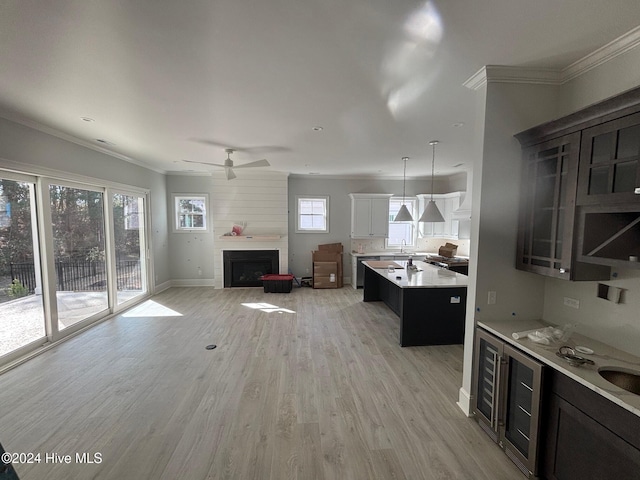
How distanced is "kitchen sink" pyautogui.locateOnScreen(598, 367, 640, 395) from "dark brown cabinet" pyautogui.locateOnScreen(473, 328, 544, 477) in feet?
1.05

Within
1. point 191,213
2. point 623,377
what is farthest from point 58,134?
point 623,377

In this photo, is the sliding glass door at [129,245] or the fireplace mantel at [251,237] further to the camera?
the fireplace mantel at [251,237]

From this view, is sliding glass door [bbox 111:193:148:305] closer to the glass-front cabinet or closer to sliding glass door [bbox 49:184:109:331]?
sliding glass door [bbox 49:184:109:331]

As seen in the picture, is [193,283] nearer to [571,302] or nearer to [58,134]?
[58,134]

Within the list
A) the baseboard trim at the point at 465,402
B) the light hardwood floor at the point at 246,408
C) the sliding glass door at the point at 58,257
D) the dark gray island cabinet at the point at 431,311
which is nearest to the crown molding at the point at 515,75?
the dark gray island cabinet at the point at 431,311

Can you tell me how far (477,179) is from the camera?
226 cm

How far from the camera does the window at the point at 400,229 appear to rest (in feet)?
23.9

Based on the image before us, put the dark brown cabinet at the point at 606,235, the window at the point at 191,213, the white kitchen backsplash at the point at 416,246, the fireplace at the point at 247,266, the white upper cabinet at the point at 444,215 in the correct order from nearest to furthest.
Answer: the dark brown cabinet at the point at 606,235 → the white upper cabinet at the point at 444,215 → the fireplace at the point at 247,266 → the window at the point at 191,213 → the white kitchen backsplash at the point at 416,246

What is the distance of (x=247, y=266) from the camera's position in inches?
267

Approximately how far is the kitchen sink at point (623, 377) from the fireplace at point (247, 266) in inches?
233

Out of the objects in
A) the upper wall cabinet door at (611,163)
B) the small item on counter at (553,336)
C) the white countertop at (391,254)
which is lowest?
the white countertop at (391,254)

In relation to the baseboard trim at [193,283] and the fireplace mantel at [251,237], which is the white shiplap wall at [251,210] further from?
the baseboard trim at [193,283]

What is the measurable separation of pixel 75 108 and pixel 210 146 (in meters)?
1.65

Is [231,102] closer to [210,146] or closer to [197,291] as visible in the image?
[210,146]
